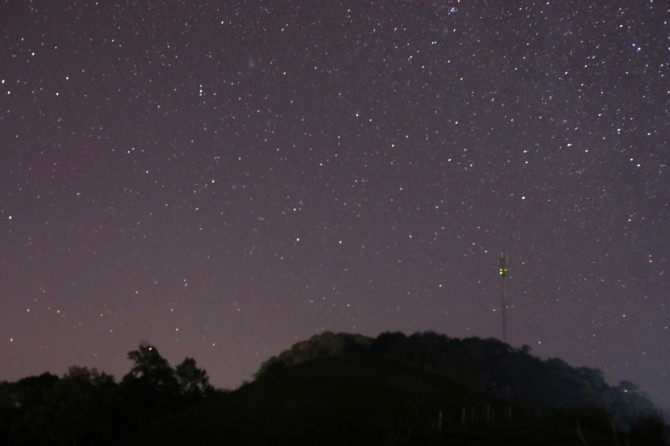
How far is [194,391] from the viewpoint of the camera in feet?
118

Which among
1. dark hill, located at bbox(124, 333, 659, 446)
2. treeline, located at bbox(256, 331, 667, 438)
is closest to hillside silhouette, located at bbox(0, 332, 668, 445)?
dark hill, located at bbox(124, 333, 659, 446)

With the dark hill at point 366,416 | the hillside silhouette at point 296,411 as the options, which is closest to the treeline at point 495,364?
the hillside silhouette at point 296,411

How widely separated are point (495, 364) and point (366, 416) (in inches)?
1651

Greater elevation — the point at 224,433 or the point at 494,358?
the point at 494,358

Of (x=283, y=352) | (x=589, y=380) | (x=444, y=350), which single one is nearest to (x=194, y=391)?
(x=283, y=352)

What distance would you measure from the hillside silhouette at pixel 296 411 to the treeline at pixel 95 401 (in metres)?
0.05

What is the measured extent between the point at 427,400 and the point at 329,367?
24.9ft

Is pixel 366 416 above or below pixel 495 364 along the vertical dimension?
below

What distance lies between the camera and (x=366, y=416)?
86.7 ft

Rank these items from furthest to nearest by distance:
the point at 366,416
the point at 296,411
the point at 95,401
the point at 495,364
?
the point at 495,364 → the point at 95,401 → the point at 296,411 → the point at 366,416

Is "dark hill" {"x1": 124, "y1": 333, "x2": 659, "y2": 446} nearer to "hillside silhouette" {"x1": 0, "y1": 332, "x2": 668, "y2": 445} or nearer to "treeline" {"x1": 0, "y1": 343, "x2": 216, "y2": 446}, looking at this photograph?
"hillside silhouette" {"x1": 0, "y1": 332, "x2": 668, "y2": 445}

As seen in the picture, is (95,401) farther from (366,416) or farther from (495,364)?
(495,364)

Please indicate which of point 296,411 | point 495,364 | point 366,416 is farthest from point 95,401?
point 495,364

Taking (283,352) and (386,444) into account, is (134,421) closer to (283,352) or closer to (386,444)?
(386,444)
